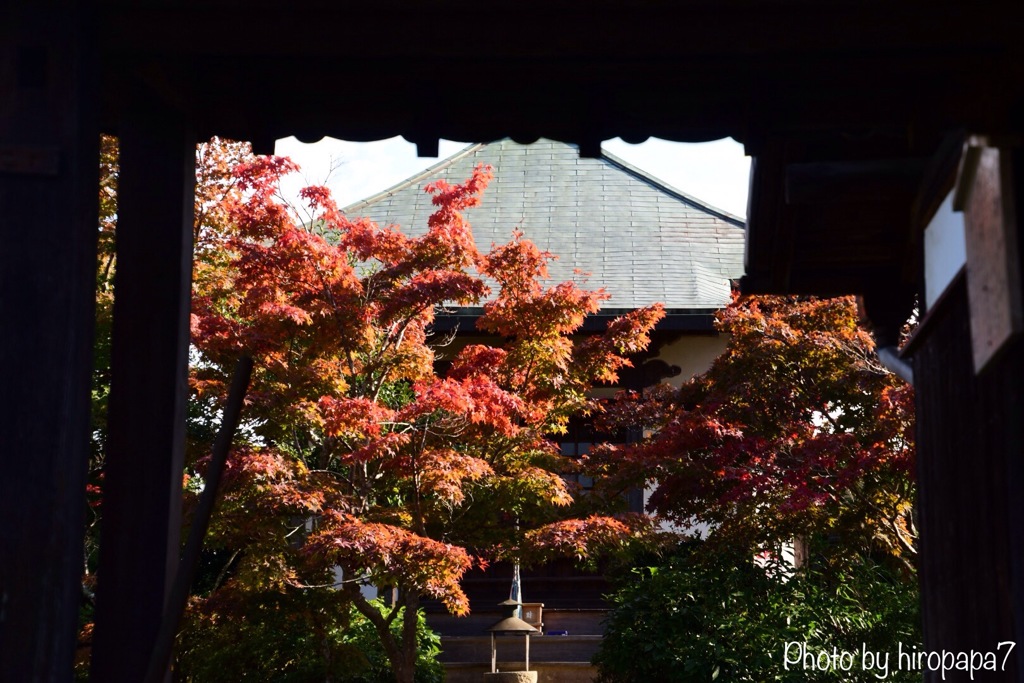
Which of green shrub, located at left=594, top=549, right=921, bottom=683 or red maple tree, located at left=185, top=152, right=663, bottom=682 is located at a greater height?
red maple tree, located at left=185, top=152, right=663, bottom=682

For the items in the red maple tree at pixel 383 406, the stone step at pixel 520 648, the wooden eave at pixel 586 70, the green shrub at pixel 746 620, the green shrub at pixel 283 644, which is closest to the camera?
the wooden eave at pixel 586 70

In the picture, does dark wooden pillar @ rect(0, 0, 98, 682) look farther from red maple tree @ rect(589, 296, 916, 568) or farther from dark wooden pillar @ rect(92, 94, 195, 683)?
red maple tree @ rect(589, 296, 916, 568)

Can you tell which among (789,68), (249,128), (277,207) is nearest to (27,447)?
(249,128)

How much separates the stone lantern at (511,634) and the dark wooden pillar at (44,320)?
7852 mm

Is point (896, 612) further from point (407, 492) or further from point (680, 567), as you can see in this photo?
point (407, 492)

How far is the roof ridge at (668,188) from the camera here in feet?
52.2

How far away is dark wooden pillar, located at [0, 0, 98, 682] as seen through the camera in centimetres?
314

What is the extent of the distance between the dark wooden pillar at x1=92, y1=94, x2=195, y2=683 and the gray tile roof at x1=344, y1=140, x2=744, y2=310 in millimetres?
9813

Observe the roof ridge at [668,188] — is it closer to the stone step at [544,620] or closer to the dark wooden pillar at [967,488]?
the stone step at [544,620]

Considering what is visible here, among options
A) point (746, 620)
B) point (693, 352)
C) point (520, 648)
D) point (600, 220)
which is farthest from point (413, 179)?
point (746, 620)

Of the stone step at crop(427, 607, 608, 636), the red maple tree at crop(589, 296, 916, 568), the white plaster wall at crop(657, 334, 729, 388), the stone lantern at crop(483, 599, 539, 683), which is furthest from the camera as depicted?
the white plaster wall at crop(657, 334, 729, 388)

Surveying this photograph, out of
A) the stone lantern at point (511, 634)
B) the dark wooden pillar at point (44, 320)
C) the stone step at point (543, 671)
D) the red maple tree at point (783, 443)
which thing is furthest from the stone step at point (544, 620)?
the dark wooden pillar at point (44, 320)

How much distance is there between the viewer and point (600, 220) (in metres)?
15.7

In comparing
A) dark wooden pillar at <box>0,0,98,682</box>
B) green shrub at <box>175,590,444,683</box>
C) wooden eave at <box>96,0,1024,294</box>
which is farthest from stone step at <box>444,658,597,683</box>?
dark wooden pillar at <box>0,0,98,682</box>
